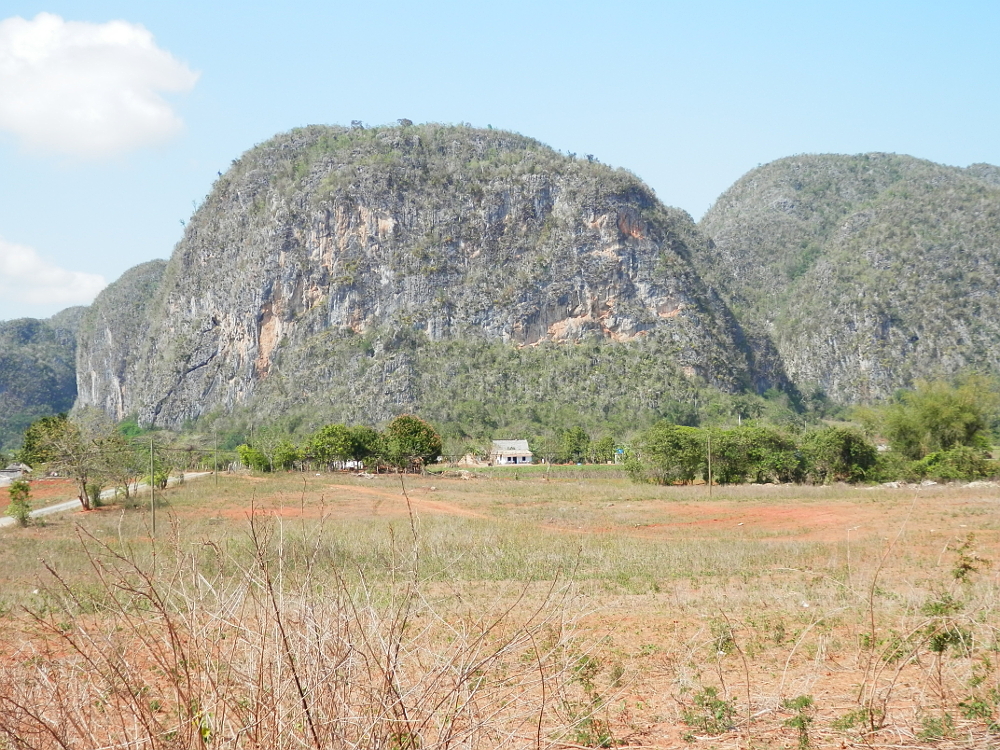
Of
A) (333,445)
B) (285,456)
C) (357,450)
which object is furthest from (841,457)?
(285,456)

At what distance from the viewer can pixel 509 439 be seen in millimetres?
93625

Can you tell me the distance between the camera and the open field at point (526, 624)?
3.06 m

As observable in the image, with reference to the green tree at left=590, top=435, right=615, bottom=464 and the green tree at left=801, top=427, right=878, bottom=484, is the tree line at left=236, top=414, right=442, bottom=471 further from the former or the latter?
the green tree at left=801, top=427, right=878, bottom=484

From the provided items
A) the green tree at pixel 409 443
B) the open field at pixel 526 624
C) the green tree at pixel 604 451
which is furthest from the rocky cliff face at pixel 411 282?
the open field at pixel 526 624

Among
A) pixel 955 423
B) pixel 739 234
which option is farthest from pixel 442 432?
pixel 739 234

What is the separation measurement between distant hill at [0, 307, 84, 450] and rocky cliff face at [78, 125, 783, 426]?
32.3 m

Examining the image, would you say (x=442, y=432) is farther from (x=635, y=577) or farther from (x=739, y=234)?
(x=739, y=234)

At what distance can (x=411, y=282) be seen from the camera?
118188 millimetres

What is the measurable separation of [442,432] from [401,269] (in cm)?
3403

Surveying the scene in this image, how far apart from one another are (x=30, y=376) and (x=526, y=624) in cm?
19199

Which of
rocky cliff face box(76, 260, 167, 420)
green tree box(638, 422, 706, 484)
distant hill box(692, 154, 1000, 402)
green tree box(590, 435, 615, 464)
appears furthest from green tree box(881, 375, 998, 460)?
rocky cliff face box(76, 260, 167, 420)

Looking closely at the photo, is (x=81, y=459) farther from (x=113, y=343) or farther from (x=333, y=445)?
(x=113, y=343)

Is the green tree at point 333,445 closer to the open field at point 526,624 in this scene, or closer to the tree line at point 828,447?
the tree line at point 828,447

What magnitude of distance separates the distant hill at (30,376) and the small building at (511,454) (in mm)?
97692
